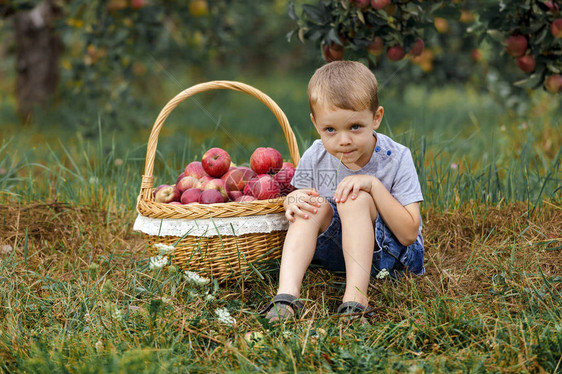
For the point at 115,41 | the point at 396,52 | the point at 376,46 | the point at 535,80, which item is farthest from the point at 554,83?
the point at 115,41

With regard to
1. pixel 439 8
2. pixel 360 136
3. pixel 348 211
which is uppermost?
pixel 439 8

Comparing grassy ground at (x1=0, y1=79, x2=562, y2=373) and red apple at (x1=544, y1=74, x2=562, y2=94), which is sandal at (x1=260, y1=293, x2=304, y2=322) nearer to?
grassy ground at (x1=0, y1=79, x2=562, y2=373)

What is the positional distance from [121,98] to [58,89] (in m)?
1.74

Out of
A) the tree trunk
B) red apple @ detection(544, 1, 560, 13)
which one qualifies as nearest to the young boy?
red apple @ detection(544, 1, 560, 13)

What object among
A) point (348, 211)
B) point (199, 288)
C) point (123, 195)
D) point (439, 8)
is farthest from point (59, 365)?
point (439, 8)

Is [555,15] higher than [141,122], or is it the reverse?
[555,15]

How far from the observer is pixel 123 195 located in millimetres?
2793

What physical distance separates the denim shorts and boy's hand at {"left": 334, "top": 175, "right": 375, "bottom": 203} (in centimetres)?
14

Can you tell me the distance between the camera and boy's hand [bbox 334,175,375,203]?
1.86 metres

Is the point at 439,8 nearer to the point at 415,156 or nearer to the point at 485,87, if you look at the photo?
the point at 415,156

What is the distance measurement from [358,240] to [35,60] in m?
5.14

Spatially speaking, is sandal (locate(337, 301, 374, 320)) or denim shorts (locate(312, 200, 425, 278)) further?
denim shorts (locate(312, 200, 425, 278))

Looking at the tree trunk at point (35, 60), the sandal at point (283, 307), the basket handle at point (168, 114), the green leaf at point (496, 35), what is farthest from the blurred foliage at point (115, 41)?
the sandal at point (283, 307)

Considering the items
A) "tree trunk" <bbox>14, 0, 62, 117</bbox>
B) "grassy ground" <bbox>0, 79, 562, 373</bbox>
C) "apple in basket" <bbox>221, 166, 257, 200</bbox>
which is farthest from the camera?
"tree trunk" <bbox>14, 0, 62, 117</bbox>
